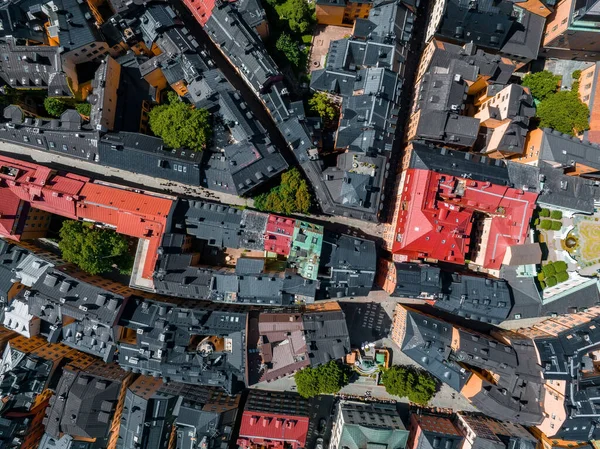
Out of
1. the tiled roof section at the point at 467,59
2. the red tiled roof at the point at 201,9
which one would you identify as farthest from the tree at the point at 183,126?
the tiled roof section at the point at 467,59

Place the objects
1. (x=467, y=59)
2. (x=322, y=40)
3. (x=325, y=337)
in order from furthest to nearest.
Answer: (x=322, y=40) → (x=325, y=337) → (x=467, y=59)

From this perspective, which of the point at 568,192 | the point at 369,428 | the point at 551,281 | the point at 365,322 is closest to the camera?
the point at 369,428

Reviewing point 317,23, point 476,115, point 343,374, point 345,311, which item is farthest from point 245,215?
point 476,115

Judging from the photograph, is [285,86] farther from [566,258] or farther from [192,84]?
[566,258]

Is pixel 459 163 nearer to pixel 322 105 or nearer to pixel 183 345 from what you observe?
pixel 322 105

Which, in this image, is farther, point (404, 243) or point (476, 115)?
point (476, 115)

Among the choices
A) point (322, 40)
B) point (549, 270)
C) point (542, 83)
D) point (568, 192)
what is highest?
point (322, 40)

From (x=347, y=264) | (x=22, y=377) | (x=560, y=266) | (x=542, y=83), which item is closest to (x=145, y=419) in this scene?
(x=22, y=377)

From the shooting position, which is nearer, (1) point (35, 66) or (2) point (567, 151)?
(1) point (35, 66)
